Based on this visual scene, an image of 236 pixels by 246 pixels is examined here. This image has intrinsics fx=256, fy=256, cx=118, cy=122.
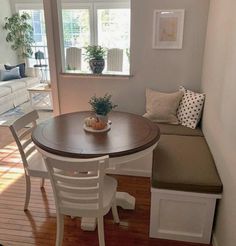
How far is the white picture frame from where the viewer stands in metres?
2.83

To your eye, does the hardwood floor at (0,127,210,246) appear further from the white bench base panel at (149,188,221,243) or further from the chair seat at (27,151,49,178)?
the chair seat at (27,151,49,178)

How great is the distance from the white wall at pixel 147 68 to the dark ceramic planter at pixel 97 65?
0.40 feet

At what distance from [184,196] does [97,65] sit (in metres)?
1.89

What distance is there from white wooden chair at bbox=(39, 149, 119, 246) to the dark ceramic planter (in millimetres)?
1588

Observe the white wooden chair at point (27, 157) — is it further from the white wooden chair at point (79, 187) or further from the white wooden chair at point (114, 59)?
the white wooden chair at point (114, 59)

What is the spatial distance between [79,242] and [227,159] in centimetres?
126

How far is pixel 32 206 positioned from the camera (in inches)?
94.3

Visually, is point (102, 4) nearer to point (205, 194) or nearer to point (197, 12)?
point (197, 12)

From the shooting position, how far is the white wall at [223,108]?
64.1 inches

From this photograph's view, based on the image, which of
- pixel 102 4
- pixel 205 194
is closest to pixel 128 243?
pixel 205 194

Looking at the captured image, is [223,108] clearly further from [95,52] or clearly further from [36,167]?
[95,52]

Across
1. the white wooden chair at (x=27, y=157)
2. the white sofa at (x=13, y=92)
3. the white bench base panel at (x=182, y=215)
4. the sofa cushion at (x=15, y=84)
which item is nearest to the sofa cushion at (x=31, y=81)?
the white sofa at (x=13, y=92)

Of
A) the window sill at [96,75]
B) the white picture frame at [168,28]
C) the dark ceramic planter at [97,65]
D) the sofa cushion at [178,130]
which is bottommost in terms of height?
the sofa cushion at [178,130]

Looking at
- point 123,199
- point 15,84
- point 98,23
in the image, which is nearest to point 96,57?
point 123,199
